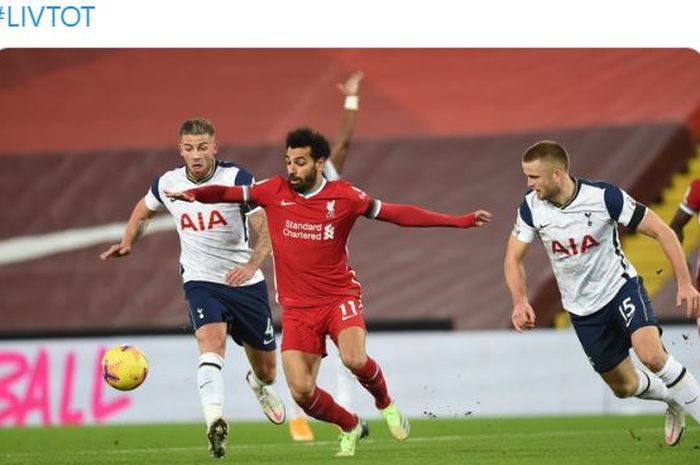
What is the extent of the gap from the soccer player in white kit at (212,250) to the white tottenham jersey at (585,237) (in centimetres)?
168

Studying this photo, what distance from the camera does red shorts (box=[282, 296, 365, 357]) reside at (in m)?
9.00

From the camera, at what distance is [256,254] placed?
9.61 m

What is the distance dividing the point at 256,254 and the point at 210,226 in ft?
1.38

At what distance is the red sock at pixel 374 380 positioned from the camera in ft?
29.7

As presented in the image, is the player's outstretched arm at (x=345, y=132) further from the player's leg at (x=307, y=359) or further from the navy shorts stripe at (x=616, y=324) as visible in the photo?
the navy shorts stripe at (x=616, y=324)

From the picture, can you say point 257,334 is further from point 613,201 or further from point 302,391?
point 613,201

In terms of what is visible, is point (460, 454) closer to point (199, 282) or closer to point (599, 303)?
point (599, 303)

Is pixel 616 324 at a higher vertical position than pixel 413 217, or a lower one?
lower

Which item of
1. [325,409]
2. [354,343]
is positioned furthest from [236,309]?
[354,343]

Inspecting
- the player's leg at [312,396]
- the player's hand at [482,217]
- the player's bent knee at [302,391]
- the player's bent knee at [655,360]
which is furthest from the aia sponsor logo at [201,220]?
the player's bent knee at [655,360]

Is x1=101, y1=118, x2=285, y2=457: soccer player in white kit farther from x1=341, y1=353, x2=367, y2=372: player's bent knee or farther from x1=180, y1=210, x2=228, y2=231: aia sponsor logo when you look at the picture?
x1=341, y1=353, x2=367, y2=372: player's bent knee

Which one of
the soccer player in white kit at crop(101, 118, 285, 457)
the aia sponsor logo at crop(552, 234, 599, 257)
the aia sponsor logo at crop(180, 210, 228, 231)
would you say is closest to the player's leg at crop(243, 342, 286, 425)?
the soccer player in white kit at crop(101, 118, 285, 457)

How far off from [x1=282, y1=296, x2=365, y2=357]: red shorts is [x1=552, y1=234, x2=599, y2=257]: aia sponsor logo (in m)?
1.20

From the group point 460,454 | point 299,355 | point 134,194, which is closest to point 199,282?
point 299,355
